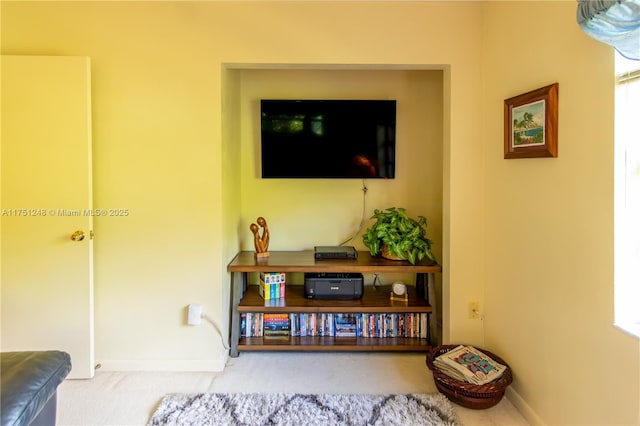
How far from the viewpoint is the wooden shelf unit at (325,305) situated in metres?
2.39

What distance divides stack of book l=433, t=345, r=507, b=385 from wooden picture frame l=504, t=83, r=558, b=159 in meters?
1.15

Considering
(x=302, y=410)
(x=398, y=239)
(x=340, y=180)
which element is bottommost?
(x=302, y=410)

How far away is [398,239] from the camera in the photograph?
8.19 ft

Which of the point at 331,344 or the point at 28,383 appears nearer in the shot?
the point at 28,383

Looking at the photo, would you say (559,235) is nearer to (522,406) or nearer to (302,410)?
(522,406)

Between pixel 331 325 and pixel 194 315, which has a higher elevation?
pixel 194 315

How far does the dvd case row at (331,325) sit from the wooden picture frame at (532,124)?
1321 millimetres

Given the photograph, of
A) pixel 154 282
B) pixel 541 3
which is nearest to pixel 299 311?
pixel 154 282

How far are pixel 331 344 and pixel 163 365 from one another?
109 cm

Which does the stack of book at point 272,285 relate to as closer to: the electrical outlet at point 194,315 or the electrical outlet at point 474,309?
the electrical outlet at point 194,315

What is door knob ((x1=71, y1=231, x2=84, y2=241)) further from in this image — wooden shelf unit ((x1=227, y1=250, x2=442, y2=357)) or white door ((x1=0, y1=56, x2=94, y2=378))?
wooden shelf unit ((x1=227, y1=250, x2=442, y2=357))

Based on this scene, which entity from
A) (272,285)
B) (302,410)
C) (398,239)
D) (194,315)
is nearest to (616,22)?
(398,239)

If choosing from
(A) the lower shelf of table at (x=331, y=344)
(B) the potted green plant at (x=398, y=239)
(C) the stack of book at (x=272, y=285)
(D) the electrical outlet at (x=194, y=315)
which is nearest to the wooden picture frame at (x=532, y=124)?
(B) the potted green plant at (x=398, y=239)

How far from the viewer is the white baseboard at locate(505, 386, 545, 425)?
5.86ft
